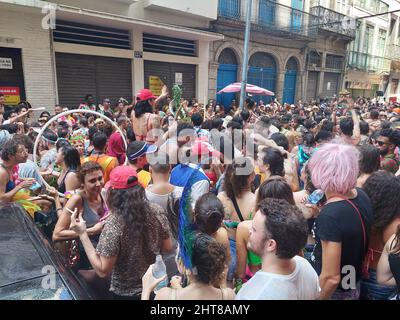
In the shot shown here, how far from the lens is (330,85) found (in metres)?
21.7

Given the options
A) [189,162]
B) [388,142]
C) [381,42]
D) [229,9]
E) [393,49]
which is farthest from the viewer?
[393,49]

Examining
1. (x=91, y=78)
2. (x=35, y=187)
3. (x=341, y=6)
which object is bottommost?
(x=35, y=187)

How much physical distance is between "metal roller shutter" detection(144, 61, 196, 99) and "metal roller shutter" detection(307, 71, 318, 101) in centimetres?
968

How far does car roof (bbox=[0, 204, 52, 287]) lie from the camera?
66.7 inches

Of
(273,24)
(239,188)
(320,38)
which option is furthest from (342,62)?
(239,188)

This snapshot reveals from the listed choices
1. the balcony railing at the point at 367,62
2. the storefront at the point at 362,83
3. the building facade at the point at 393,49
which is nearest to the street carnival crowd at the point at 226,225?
the storefront at the point at 362,83

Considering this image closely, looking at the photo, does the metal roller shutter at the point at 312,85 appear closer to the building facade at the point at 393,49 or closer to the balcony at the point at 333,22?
the balcony at the point at 333,22

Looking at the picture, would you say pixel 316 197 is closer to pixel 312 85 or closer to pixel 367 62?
pixel 312 85

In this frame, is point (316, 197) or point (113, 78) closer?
point (316, 197)

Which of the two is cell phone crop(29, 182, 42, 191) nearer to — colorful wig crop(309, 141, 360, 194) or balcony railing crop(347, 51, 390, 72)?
colorful wig crop(309, 141, 360, 194)

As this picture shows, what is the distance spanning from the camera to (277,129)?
17.9 feet

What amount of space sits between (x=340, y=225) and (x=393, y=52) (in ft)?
110

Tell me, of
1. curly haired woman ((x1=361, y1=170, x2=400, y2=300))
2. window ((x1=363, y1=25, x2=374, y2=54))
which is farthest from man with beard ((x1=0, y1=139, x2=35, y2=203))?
window ((x1=363, y1=25, x2=374, y2=54))

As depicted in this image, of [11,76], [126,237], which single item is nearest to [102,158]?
[126,237]
